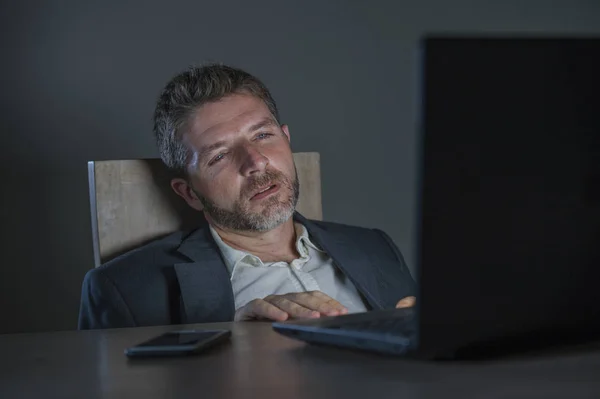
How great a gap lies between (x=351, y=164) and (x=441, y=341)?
7.09 feet

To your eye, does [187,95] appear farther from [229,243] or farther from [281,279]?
[281,279]

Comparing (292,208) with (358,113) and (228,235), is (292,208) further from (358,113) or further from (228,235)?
(358,113)

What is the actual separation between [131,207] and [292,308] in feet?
2.84

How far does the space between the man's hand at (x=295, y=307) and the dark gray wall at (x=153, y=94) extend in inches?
43.5

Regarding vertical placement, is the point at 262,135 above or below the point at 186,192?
above

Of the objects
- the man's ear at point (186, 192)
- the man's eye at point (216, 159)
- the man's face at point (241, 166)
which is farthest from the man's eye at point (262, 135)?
the man's ear at point (186, 192)

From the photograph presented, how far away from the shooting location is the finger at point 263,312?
1142 mm

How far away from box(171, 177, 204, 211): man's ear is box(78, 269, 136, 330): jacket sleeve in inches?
12.3

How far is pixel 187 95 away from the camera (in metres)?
1.92

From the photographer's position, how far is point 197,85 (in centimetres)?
192

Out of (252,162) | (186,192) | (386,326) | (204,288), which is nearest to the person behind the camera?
A: (386,326)

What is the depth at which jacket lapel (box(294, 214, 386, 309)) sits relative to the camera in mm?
1809

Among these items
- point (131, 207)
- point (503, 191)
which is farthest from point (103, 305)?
point (503, 191)

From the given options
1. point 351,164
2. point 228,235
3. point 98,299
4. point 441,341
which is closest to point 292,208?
point 228,235
